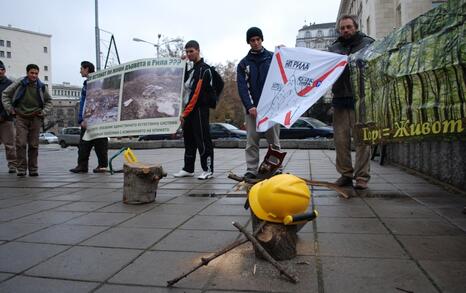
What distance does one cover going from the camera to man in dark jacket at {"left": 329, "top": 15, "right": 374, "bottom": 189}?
5.00 metres

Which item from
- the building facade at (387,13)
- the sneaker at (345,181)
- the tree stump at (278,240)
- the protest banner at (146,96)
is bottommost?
the tree stump at (278,240)

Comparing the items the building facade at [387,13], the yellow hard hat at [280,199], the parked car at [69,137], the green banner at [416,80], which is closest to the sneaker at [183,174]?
the green banner at [416,80]

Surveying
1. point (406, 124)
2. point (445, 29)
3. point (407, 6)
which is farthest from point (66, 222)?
point (407, 6)

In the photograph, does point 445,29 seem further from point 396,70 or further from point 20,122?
point 20,122

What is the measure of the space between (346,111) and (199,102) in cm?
231

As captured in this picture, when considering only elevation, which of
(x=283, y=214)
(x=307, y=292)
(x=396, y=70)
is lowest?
(x=307, y=292)

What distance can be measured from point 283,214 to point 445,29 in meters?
2.07

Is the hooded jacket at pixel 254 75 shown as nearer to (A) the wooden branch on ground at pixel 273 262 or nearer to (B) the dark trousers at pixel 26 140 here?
(A) the wooden branch on ground at pixel 273 262

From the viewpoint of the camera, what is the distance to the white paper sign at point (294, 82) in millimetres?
4754

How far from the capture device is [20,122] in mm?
7488

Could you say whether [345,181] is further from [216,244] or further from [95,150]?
[95,150]

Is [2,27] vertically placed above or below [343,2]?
above

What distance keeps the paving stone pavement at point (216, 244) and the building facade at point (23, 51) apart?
11455 cm

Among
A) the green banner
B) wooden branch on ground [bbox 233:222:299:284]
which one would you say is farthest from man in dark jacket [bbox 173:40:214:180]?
wooden branch on ground [bbox 233:222:299:284]
